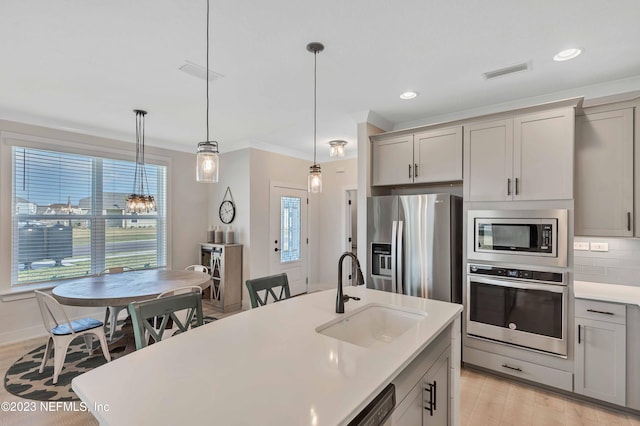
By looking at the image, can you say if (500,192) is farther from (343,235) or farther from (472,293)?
(343,235)

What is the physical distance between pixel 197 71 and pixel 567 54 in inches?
112

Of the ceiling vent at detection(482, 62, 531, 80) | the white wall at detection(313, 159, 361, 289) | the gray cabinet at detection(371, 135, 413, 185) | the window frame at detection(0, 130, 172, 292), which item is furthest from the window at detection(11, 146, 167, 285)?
the ceiling vent at detection(482, 62, 531, 80)

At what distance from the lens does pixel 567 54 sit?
7.27 feet

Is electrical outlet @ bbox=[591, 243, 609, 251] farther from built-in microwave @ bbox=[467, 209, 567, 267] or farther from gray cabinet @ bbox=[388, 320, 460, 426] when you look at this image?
gray cabinet @ bbox=[388, 320, 460, 426]

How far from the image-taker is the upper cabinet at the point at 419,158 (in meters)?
3.04

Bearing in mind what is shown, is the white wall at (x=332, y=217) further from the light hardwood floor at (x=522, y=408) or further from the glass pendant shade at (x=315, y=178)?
the light hardwood floor at (x=522, y=408)

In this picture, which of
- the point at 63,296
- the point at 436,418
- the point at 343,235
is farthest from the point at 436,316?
the point at 343,235

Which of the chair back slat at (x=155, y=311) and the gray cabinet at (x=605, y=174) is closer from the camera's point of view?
the chair back slat at (x=155, y=311)

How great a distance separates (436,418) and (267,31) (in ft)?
8.19

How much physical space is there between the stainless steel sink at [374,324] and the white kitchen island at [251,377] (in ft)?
0.55

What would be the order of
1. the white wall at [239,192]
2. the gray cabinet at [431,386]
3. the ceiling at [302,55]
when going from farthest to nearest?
the white wall at [239,192]
the ceiling at [302,55]
the gray cabinet at [431,386]

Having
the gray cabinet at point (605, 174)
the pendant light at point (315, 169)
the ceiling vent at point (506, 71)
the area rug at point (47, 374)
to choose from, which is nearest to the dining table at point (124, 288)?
the area rug at point (47, 374)

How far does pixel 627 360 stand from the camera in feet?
7.38

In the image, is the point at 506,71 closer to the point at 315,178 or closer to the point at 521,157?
the point at 521,157
